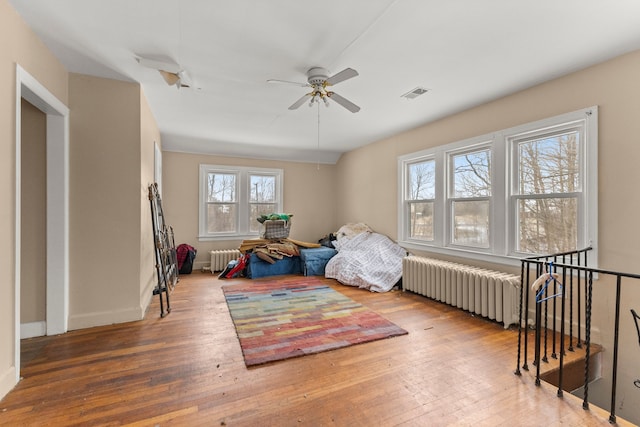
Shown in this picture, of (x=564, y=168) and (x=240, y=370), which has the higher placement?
(x=564, y=168)

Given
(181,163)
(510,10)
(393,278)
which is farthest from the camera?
(181,163)

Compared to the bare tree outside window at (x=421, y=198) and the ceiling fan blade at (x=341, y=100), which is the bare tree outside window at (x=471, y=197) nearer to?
the bare tree outside window at (x=421, y=198)

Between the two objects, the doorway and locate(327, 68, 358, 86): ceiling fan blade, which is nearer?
locate(327, 68, 358, 86): ceiling fan blade

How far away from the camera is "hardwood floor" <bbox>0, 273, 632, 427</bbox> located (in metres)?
1.69

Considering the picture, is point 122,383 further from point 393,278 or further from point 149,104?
point 393,278

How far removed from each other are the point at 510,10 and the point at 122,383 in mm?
3778

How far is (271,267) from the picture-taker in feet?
17.5

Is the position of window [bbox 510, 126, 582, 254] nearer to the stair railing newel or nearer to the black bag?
the stair railing newel

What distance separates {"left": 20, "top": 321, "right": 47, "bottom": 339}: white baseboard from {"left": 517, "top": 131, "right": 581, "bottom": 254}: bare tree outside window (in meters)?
5.16

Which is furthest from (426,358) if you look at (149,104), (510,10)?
(149,104)

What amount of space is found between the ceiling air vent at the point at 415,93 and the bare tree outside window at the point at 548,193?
4.41 feet

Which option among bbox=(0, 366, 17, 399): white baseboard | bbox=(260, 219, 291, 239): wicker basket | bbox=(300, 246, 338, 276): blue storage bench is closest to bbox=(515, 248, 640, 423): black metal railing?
bbox=(300, 246, 338, 276): blue storage bench

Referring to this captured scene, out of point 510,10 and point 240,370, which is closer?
point 510,10

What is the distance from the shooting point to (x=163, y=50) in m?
2.43
